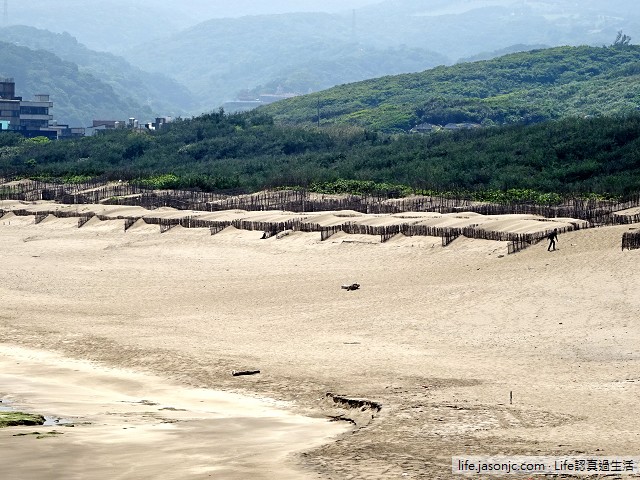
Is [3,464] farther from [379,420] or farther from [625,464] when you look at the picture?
[625,464]

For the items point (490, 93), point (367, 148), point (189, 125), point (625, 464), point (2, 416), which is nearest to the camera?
point (625, 464)

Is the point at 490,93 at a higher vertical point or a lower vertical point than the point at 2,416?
higher

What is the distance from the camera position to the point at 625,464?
15.0 m

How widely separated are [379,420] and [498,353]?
658 cm

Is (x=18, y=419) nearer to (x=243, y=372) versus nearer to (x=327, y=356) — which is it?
(x=243, y=372)

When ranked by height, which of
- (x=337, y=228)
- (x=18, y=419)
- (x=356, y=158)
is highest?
(x=356, y=158)

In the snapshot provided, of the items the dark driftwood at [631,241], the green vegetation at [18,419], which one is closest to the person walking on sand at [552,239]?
the dark driftwood at [631,241]

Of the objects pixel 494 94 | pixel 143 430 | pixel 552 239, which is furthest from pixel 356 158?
pixel 494 94

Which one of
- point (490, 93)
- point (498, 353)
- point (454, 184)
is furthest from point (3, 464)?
point (490, 93)

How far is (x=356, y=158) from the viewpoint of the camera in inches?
3642

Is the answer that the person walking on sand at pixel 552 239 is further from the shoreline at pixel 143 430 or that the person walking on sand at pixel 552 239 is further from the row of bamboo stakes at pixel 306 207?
the shoreline at pixel 143 430

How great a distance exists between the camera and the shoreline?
15289 mm

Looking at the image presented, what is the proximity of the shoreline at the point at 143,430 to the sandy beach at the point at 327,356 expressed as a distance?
0.05 metres

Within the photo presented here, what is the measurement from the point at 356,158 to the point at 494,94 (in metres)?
87.1
